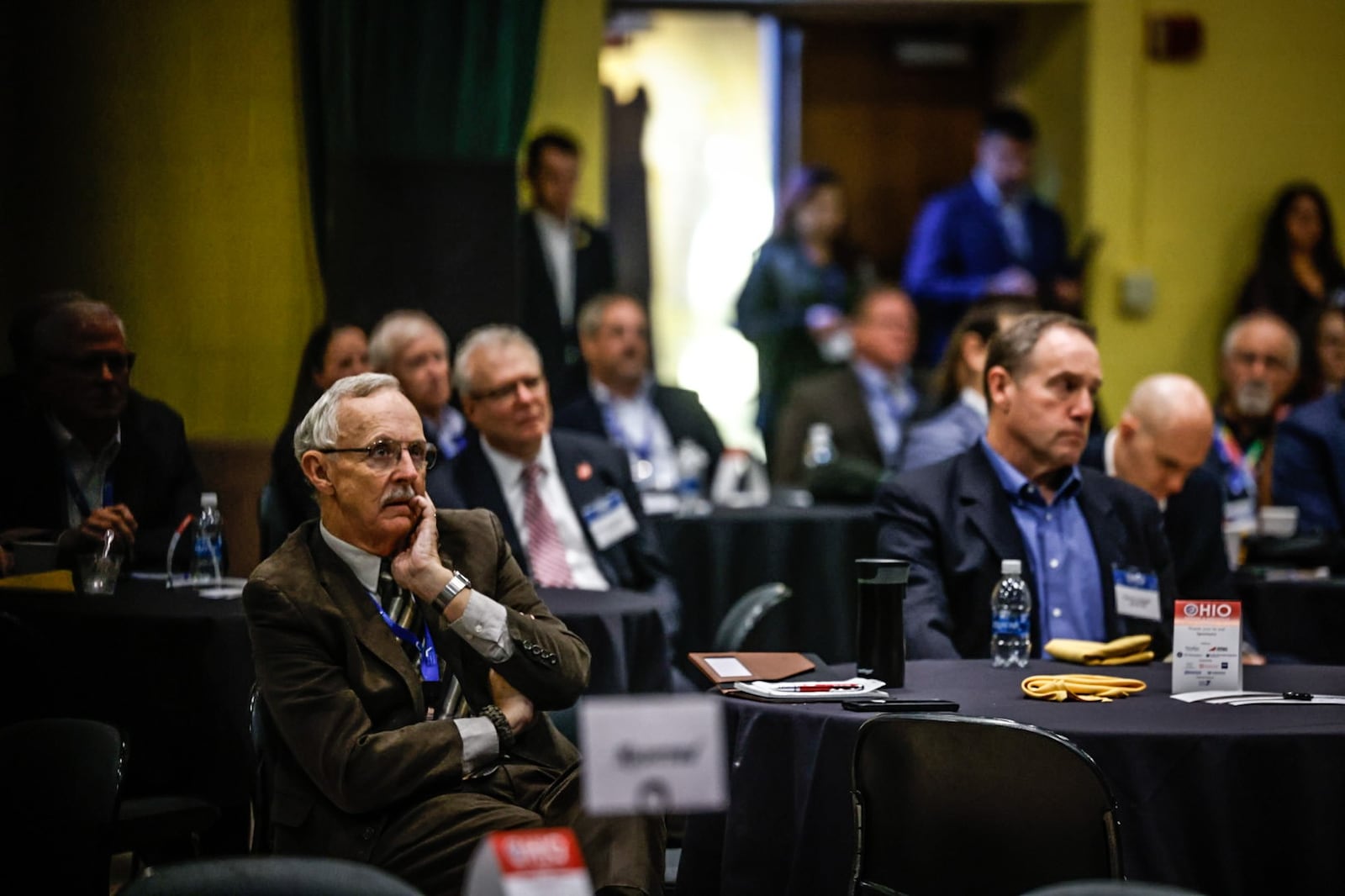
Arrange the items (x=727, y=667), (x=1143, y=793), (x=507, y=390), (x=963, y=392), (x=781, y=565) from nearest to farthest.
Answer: (x=1143, y=793)
(x=727, y=667)
(x=507, y=390)
(x=963, y=392)
(x=781, y=565)

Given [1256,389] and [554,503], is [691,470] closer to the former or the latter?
[554,503]

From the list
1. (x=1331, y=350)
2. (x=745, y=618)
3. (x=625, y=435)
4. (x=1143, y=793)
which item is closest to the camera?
(x=1143, y=793)

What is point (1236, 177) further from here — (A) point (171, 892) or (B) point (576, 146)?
(A) point (171, 892)

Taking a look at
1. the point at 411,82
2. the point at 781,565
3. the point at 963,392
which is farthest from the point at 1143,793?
the point at 781,565

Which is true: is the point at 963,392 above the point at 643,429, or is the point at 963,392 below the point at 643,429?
above

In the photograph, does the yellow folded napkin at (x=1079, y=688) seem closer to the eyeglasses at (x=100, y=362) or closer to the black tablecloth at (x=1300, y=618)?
the black tablecloth at (x=1300, y=618)

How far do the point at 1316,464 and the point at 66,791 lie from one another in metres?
4.75

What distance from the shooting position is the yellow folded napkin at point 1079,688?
297cm

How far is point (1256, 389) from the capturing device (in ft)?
23.2

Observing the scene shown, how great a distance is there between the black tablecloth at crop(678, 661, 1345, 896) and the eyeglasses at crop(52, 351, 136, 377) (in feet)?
5.89

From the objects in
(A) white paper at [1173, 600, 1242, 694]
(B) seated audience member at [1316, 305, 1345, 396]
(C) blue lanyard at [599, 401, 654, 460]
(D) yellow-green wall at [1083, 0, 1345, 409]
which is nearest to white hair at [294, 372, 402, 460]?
(A) white paper at [1173, 600, 1242, 694]

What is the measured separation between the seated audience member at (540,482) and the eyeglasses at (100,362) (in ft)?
3.57

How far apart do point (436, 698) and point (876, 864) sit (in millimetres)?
839

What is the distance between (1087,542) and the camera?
386cm
